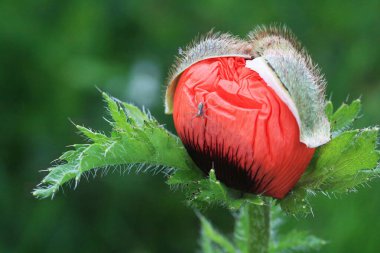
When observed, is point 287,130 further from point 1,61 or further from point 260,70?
point 1,61

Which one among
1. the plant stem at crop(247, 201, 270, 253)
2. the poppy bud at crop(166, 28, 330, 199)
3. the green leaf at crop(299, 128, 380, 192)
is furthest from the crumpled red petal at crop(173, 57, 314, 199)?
the plant stem at crop(247, 201, 270, 253)

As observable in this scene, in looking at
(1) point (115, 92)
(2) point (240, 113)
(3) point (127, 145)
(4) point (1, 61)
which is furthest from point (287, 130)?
(4) point (1, 61)

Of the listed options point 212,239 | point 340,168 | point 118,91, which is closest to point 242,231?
point 212,239

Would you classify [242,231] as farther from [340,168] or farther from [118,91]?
[118,91]

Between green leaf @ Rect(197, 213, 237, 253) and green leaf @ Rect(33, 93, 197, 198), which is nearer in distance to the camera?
green leaf @ Rect(33, 93, 197, 198)

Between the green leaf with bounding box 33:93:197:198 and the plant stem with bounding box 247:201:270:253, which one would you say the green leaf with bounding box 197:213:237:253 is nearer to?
the plant stem with bounding box 247:201:270:253

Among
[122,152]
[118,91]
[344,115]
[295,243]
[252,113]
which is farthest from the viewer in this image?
[118,91]
